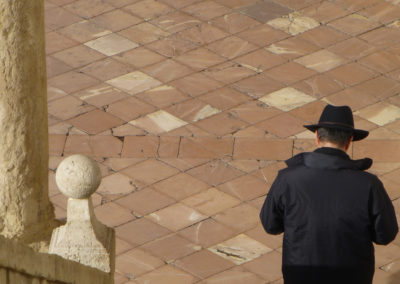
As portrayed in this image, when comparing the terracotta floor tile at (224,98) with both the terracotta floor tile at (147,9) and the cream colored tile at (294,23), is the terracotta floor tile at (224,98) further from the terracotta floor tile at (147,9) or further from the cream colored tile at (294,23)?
the terracotta floor tile at (147,9)

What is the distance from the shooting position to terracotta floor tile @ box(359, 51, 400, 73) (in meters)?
11.9

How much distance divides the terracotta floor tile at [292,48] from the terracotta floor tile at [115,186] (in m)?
2.63

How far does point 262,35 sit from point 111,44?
152 centimetres

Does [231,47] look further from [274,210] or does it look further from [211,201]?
[274,210]

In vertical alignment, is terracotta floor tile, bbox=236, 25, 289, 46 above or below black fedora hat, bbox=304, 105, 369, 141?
below

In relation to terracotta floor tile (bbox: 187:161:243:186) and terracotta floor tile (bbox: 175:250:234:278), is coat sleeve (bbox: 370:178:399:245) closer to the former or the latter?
terracotta floor tile (bbox: 175:250:234:278)

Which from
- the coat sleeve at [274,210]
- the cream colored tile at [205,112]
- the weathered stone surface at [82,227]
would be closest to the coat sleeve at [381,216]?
the coat sleeve at [274,210]

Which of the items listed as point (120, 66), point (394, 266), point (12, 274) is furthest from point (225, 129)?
point (12, 274)

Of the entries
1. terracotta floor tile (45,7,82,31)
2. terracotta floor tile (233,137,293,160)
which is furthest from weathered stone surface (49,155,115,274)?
terracotta floor tile (45,7,82,31)

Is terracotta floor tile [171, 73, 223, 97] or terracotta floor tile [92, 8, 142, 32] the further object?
terracotta floor tile [92, 8, 142, 32]

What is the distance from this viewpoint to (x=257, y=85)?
37.8 feet

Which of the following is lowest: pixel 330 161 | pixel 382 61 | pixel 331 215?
pixel 382 61

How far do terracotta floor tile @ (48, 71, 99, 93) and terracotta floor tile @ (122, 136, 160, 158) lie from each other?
1.06 metres

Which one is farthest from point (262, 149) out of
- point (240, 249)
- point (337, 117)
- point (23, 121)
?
point (337, 117)
